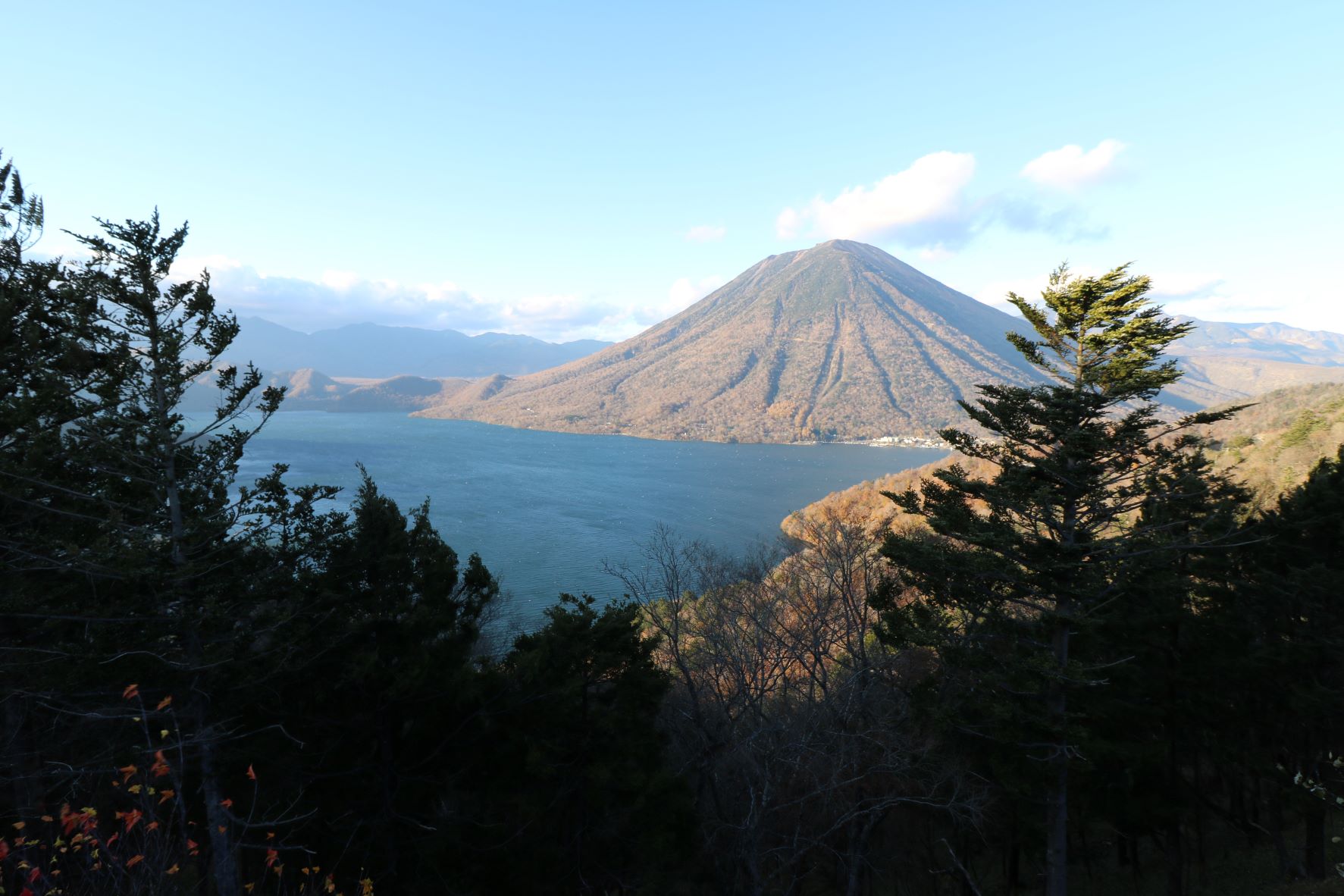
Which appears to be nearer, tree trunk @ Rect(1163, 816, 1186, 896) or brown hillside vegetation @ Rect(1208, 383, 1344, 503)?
tree trunk @ Rect(1163, 816, 1186, 896)

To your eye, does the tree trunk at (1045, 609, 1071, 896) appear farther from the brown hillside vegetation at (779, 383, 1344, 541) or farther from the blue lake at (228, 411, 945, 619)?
the blue lake at (228, 411, 945, 619)

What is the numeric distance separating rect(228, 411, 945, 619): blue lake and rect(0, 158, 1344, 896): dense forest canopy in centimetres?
1569

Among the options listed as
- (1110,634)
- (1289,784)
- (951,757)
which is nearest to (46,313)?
(951,757)

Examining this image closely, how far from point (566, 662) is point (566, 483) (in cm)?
7758

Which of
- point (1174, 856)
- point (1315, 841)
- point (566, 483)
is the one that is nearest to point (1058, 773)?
point (1174, 856)

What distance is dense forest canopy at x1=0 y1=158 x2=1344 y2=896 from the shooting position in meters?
7.56

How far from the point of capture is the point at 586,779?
10469mm

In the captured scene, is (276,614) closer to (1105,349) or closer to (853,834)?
(853,834)

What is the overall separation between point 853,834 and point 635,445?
5342 inches

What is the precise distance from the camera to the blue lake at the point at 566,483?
49.6 metres

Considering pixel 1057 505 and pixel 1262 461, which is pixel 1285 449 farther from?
pixel 1057 505

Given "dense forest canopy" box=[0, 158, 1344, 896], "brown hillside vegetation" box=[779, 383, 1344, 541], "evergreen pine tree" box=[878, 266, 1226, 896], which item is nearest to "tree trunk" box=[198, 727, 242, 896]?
"dense forest canopy" box=[0, 158, 1344, 896]

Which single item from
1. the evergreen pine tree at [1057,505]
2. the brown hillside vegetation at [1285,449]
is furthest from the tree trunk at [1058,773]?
the brown hillside vegetation at [1285,449]

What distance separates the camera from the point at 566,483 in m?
87.2
